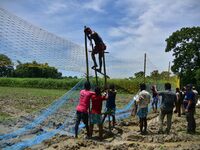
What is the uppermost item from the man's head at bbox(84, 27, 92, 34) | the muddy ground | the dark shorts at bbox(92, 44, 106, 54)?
the man's head at bbox(84, 27, 92, 34)

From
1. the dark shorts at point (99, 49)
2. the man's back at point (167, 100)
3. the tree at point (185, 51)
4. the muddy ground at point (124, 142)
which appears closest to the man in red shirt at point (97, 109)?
the muddy ground at point (124, 142)

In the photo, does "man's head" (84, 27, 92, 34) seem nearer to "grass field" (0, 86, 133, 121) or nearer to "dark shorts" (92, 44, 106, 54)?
"dark shorts" (92, 44, 106, 54)

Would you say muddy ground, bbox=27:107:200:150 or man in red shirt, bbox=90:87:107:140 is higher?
man in red shirt, bbox=90:87:107:140

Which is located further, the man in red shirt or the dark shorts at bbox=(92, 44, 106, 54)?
the dark shorts at bbox=(92, 44, 106, 54)

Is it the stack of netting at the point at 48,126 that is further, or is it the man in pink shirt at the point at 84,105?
the man in pink shirt at the point at 84,105

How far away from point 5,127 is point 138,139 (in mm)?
4222

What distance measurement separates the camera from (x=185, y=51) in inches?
1860

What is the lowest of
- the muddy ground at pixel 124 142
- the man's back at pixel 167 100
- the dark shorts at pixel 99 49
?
the muddy ground at pixel 124 142

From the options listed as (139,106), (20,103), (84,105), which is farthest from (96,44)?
(20,103)

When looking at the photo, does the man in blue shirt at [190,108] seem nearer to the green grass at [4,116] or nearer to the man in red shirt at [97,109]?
the man in red shirt at [97,109]

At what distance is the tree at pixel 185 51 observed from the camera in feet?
153

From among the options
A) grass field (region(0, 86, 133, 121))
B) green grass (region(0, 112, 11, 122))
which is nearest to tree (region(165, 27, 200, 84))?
grass field (region(0, 86, 133, 121))

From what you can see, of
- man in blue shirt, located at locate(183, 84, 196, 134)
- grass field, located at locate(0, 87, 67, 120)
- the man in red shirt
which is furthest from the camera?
grass field, located at locate(0, 87, 67, 120)

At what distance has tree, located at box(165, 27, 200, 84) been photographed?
4669cm
